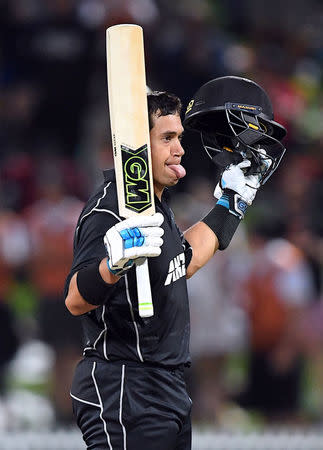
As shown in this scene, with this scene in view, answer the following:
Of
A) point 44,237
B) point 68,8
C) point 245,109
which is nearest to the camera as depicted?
point 245,109

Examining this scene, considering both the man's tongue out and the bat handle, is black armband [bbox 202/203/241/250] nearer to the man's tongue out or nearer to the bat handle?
the man's tongue out

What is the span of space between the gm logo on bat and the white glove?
0.17 meters

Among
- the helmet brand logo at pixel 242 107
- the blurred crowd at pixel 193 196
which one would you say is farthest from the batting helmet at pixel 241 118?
the blurred crowd at pixel 193 196

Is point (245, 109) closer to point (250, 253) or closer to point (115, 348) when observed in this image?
point (115, 348)

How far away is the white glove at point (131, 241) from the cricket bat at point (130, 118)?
0.18 meters

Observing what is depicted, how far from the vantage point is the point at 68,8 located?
8.45 metres

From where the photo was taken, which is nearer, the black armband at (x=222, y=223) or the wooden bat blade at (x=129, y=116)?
the wooden bat blade at (x=129, y=116)

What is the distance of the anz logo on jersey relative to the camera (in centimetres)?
335

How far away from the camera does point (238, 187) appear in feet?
12.3

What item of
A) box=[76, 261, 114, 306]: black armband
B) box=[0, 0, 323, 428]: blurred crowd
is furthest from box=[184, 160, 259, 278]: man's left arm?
box=[0, 0, 323, 428]: blurred crowd

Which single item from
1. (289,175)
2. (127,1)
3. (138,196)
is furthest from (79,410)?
(127,1)

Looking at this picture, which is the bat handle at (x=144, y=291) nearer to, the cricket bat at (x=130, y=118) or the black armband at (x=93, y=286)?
the black armband at (x=93, y=286)

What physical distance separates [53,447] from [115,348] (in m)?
1.87

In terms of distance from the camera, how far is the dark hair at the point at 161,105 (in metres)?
3.43
